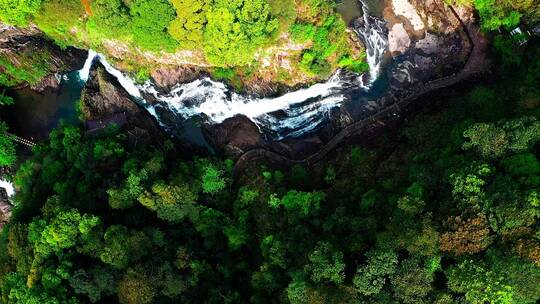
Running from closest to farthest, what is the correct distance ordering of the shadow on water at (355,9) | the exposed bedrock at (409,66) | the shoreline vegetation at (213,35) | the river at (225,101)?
the shoreline vegetation at (213,35) → the exposed bedrock at (409,66) → the shadow on water at (355,9) → the river at (225,101)

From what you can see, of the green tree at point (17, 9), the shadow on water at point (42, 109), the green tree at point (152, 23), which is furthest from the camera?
the shadow on water at point (42, 109)

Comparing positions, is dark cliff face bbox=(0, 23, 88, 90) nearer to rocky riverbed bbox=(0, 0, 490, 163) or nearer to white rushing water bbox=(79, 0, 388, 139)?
rocky riverbed bbox=(0, 0, 490, 163)

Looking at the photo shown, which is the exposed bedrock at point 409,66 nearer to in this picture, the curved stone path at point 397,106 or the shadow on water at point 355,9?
the curved stone path at point 397,106

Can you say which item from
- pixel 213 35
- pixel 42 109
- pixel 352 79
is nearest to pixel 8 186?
pixel 42 109

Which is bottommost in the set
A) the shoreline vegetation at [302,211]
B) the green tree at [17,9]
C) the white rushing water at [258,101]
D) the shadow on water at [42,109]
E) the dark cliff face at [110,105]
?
the shoreline vegetation at [302,211]

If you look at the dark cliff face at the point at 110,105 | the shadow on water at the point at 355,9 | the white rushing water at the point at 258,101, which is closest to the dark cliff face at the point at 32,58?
the white rushing water at the point at 258,101

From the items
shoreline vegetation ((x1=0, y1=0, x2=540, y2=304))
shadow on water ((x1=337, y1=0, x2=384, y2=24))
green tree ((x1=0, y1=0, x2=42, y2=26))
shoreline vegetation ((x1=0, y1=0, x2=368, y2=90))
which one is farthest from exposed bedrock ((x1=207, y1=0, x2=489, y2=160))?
green tree ((x1=0, y1=0, x2=42, y2=26))

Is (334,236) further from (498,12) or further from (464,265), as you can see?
(498,12)

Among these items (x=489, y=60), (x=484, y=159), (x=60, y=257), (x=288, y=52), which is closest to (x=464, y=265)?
(x=484, y=159)
